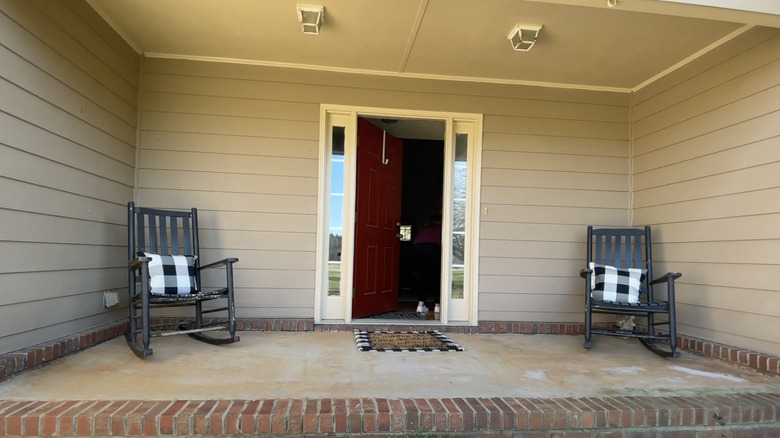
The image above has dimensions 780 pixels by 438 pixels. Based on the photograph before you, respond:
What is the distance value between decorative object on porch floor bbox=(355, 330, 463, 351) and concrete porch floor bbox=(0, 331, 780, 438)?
0.15 meters

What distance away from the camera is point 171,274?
298cm

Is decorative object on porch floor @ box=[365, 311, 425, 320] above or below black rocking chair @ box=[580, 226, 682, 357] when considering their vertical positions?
below

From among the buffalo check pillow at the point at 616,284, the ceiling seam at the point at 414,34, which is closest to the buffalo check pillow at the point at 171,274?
the ceiling seam at the point at 414,34

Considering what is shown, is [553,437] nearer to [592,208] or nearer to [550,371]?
[550,371]

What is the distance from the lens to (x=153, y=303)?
8.89 feet

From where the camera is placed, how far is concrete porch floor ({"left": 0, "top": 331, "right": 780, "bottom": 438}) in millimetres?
1802

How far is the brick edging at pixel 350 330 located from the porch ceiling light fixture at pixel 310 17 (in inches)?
84.7

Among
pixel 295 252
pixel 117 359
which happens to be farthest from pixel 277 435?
pixel 295 252

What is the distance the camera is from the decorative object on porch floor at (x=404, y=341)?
A: 3008mm

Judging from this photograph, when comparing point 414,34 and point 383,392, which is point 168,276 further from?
point 414,34

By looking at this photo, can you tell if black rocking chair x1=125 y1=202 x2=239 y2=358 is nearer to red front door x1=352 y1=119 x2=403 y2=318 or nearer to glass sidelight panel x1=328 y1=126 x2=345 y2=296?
glass sidelight panel x1=328 y1=126 x2=345 y2=296

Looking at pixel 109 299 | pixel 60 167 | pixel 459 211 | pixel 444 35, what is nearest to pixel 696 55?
pixel 444 35

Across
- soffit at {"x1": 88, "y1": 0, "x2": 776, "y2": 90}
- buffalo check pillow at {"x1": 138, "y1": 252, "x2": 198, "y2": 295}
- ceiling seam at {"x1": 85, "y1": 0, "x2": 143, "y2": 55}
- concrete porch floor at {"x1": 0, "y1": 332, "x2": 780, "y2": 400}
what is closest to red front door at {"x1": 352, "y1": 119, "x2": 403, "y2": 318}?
soffit at {"x1": 88, "y1": 0, "x2": 776, "y2": 90}

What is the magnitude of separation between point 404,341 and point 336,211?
47.3 inches
